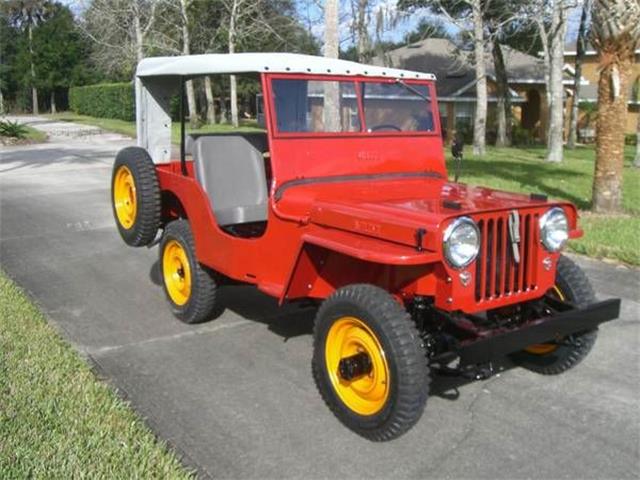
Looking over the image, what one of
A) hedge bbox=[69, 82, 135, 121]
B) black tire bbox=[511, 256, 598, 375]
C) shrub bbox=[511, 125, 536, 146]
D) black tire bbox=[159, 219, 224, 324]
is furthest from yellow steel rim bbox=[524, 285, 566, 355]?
hedge bbox=[69, 82, 135, 121]

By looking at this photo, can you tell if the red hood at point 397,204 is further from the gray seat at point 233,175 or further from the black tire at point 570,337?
the gray seat at point 233,175

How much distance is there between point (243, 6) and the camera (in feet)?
96.6

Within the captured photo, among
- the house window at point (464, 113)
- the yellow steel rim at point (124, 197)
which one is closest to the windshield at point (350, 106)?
the yellow steel rim at point (124, 197)

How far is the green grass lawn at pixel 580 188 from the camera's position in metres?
7.20

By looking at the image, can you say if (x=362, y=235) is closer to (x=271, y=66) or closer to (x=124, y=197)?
(x=271, y=66)

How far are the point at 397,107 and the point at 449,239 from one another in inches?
68.2

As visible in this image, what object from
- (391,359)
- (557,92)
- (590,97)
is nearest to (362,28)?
(557,92)

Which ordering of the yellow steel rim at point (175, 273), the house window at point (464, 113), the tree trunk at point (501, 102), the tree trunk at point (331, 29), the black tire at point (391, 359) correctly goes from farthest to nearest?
1. the house window at point (464, 113)
2. the tree trunk at point (501, 102)
3. the tree trunk at point (331, 29)
4. the yellow steel rim at point (175, 273)
5. the black tire at point (391, 359)

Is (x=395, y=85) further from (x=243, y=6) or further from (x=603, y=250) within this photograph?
(x=243, y=6)

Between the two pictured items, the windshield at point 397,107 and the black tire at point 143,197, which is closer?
the windshield at point 397,107

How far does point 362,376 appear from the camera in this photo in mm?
3508

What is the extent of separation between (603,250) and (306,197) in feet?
13.8

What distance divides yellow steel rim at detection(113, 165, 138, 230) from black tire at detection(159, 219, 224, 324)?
423 millimetres

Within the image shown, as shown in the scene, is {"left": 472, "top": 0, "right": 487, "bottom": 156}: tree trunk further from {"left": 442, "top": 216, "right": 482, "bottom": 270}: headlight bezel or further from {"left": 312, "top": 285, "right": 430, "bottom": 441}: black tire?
{"left": 312, "top": 285, "right": 430, "bottom": 441}: black tire
